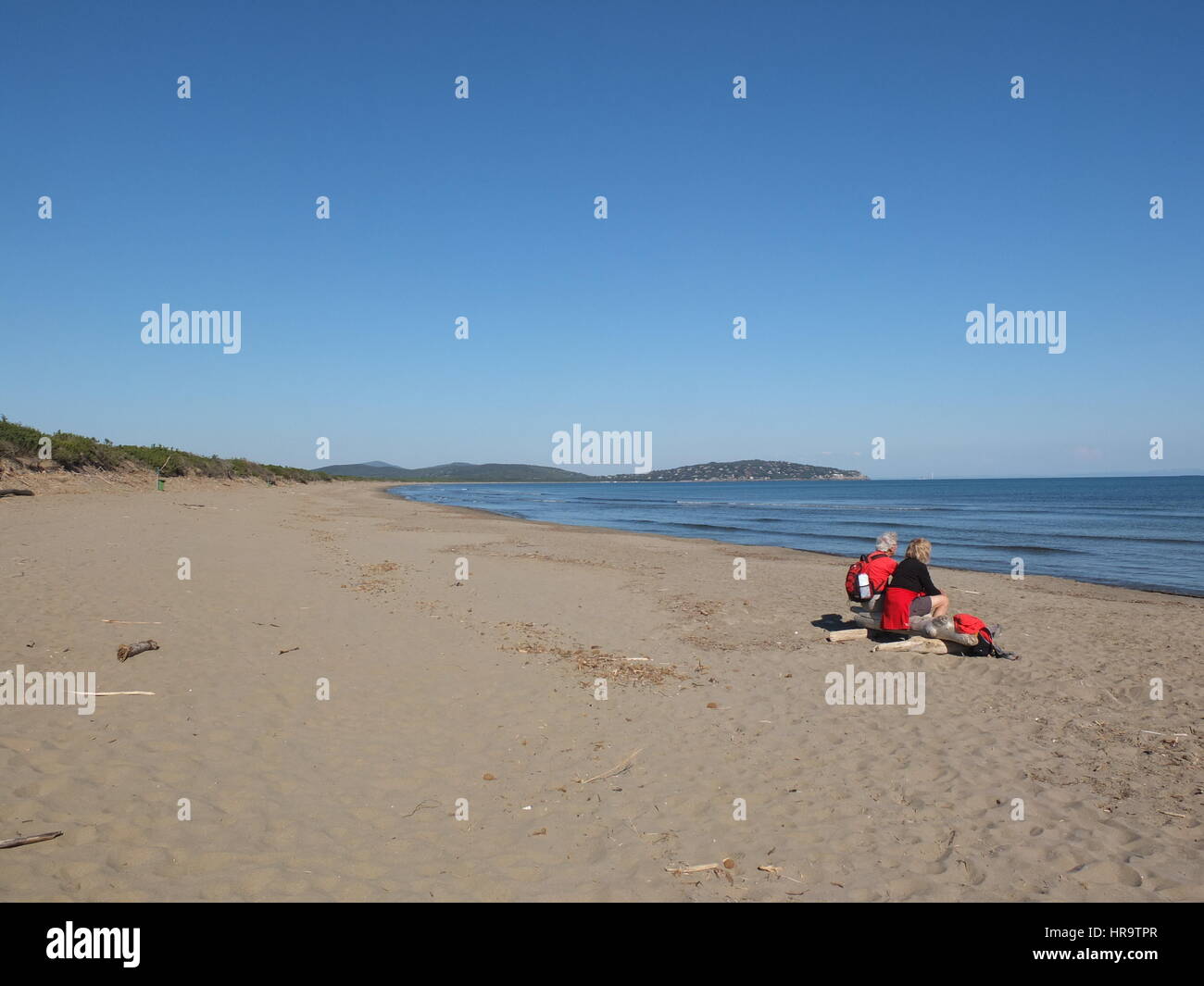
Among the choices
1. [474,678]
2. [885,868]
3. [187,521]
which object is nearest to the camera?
[885,868]

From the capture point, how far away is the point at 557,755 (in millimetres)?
6113

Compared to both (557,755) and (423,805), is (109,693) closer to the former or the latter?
(423,805)

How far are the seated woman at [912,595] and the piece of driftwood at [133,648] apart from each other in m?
9.56

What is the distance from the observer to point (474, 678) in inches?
318

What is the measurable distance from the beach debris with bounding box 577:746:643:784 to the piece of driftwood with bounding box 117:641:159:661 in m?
5.26

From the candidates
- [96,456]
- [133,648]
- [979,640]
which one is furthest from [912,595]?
[96,456]

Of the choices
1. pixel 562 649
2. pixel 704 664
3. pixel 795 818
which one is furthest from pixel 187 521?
pixel 795 818

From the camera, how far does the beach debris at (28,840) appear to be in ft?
12.9

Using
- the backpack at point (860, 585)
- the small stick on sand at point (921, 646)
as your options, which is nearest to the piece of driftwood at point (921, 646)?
the small stick on sand at point (921, 646)

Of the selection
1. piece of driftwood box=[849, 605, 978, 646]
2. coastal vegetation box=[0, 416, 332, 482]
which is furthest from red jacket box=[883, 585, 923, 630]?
coastal vegetation box=[0, 416, 332, 482]

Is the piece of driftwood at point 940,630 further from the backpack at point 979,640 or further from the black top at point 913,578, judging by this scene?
the black top at point 913,578
